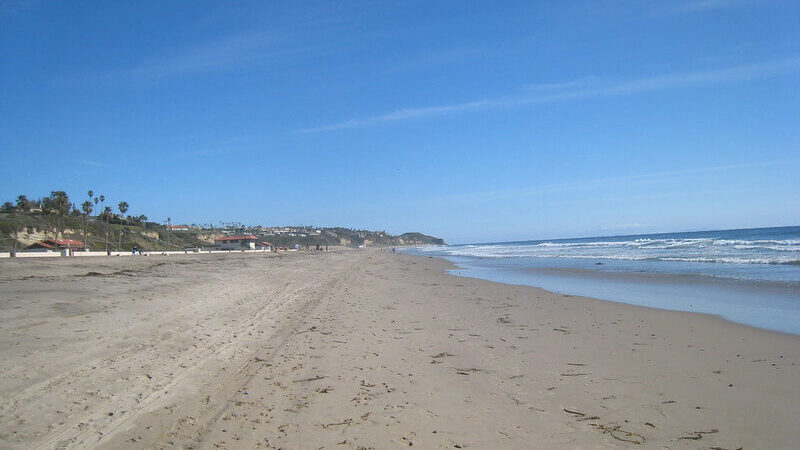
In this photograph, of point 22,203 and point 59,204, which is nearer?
point 59,204

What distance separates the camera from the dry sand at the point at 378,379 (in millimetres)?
4348

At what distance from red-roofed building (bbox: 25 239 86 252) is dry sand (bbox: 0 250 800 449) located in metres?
47.7

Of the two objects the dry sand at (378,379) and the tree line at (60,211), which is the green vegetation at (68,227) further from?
the dry sand at (378,379)

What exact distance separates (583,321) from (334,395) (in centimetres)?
678

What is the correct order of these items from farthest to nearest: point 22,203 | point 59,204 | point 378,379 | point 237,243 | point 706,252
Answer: point 237,243
point 22,203
point 59,204
point 706,252
point 378,379

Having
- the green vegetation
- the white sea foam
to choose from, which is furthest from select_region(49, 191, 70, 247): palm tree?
the white sea foam

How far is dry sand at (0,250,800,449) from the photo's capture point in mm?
4348

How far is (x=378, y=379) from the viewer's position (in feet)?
19.9

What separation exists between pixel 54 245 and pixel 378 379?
194 ft

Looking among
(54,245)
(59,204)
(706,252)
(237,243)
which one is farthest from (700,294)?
(237,243)

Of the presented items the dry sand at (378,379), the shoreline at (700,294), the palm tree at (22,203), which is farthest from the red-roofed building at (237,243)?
the dry sand at (378,379)

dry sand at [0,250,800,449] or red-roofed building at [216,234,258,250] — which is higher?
red-roofed building at [216,234,258,250]

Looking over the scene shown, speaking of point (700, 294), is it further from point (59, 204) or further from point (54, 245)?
point (59, 204)

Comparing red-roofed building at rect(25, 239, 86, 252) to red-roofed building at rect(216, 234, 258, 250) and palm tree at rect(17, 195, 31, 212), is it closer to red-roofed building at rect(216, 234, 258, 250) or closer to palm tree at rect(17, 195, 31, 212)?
palm tree at rect(17, 195, 31, 212)
